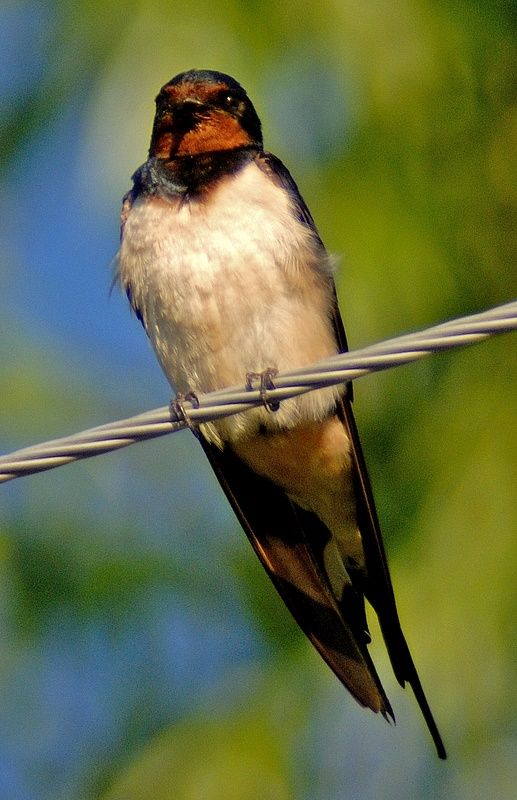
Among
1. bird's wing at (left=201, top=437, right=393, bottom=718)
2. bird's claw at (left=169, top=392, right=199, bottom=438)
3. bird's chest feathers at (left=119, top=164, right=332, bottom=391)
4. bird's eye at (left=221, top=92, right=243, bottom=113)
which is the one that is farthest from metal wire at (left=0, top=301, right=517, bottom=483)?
bird's eye at (left=221, top=92, right=243, bottom=113)

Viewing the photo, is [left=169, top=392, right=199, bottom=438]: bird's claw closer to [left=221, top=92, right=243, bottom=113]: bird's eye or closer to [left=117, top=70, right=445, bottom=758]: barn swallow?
[left=117, top=70, right=445, bottom=758]: barn swallow

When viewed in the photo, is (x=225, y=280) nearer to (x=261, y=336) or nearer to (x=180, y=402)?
(x=261, y=336)

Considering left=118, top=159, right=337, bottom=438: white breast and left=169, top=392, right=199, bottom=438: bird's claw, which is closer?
left=169, top=392, right=199, bottom=438: bird's claw

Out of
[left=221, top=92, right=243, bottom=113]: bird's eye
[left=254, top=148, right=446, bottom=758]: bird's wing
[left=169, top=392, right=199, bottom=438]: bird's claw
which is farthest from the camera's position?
[left=221, top=92, right=243, bottom=113]: bird's eye

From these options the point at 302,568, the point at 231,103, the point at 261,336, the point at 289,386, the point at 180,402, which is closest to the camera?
the point at 289,386

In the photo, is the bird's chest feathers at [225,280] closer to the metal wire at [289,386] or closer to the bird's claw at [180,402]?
the bird's claw at [180,402]

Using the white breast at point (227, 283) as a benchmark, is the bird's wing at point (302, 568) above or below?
below

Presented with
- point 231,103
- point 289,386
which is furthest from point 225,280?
point 289,386

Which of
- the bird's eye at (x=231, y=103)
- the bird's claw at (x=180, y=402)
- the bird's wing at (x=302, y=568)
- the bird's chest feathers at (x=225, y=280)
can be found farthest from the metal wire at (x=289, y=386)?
the bird's eye at (x=231, y=103)

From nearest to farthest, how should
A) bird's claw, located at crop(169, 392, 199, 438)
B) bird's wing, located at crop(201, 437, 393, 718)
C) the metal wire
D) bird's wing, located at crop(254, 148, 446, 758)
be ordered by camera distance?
the metal wire < bird's claw, located at crop(169, 392, 199, 438) < bird's wing, located at crop(254, 148, 446, 758) < bird's wing, located at crop(201, 437, 393, 718)
